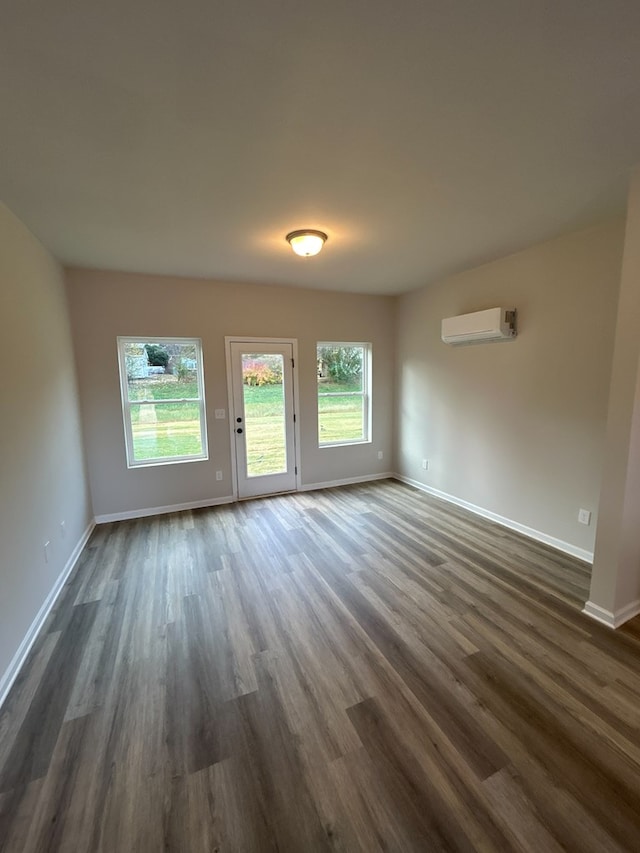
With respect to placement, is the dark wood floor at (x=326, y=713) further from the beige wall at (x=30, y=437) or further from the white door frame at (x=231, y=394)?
the white door frame at (x=231, y=394)

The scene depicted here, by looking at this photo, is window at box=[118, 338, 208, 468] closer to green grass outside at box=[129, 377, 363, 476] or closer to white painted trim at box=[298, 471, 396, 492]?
green grass outside at box=[129, 377, 363, 476]

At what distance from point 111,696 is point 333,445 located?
11.8ft

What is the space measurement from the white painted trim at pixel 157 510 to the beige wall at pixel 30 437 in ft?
2.04

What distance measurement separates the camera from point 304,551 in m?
3.11

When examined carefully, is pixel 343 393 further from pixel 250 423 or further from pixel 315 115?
pixel 315 115

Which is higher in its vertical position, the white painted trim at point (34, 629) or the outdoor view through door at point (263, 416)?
the outdoor view through door at point (263, 416)

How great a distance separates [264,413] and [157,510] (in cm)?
170

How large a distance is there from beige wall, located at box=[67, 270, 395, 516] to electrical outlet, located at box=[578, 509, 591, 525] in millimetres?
2719

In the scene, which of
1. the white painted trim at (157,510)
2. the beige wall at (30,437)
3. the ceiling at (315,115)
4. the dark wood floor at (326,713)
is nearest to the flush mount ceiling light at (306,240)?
the ceiling at (315,115)

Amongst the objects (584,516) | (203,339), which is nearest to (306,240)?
(203,339)

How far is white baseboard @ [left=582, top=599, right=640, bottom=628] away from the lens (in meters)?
2.13

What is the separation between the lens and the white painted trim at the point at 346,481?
15.8 feet

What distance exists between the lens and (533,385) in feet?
10.4

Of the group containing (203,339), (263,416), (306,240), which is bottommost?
(263,416)
